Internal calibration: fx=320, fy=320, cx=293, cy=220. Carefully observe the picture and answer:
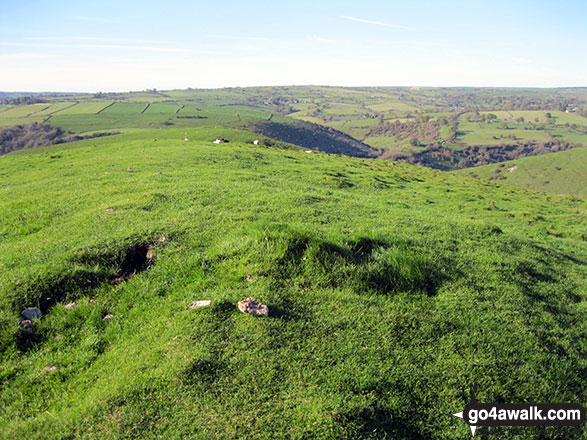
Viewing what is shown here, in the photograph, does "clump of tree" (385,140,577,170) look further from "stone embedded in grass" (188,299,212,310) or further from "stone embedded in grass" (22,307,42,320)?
"stone embedded in grass" (22,307,42,320)

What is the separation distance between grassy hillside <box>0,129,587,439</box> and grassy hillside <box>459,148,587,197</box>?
144 m

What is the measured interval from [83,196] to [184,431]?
48.5 feet

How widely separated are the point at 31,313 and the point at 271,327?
544 centimetres

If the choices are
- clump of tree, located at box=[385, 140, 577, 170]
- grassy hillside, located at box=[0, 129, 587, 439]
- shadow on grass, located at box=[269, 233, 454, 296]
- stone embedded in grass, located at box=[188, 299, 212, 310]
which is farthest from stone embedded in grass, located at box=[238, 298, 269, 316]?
clump of tree, located at box=[385, 140, 577, 170]

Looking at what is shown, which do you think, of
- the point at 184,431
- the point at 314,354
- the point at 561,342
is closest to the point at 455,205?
the point at 561,342

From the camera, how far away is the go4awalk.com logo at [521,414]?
5.54 m

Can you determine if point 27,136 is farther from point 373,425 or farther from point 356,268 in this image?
point 373,425

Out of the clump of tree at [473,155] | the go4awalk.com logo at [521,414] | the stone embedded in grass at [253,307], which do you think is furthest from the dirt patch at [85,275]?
the clump of tree at [473,155]

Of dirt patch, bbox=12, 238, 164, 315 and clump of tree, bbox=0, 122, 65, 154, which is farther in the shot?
clump of tree, bbox=0, 122, 65, 154

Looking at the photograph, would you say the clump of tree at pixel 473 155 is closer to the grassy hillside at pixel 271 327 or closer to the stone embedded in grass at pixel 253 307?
the grassy hillside at pixel 271 327

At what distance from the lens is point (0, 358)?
20.2 ft

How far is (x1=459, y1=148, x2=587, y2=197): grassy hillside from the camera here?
12519cm

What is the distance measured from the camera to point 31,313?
7.15 meters

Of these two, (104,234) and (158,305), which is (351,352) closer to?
(158,305)
